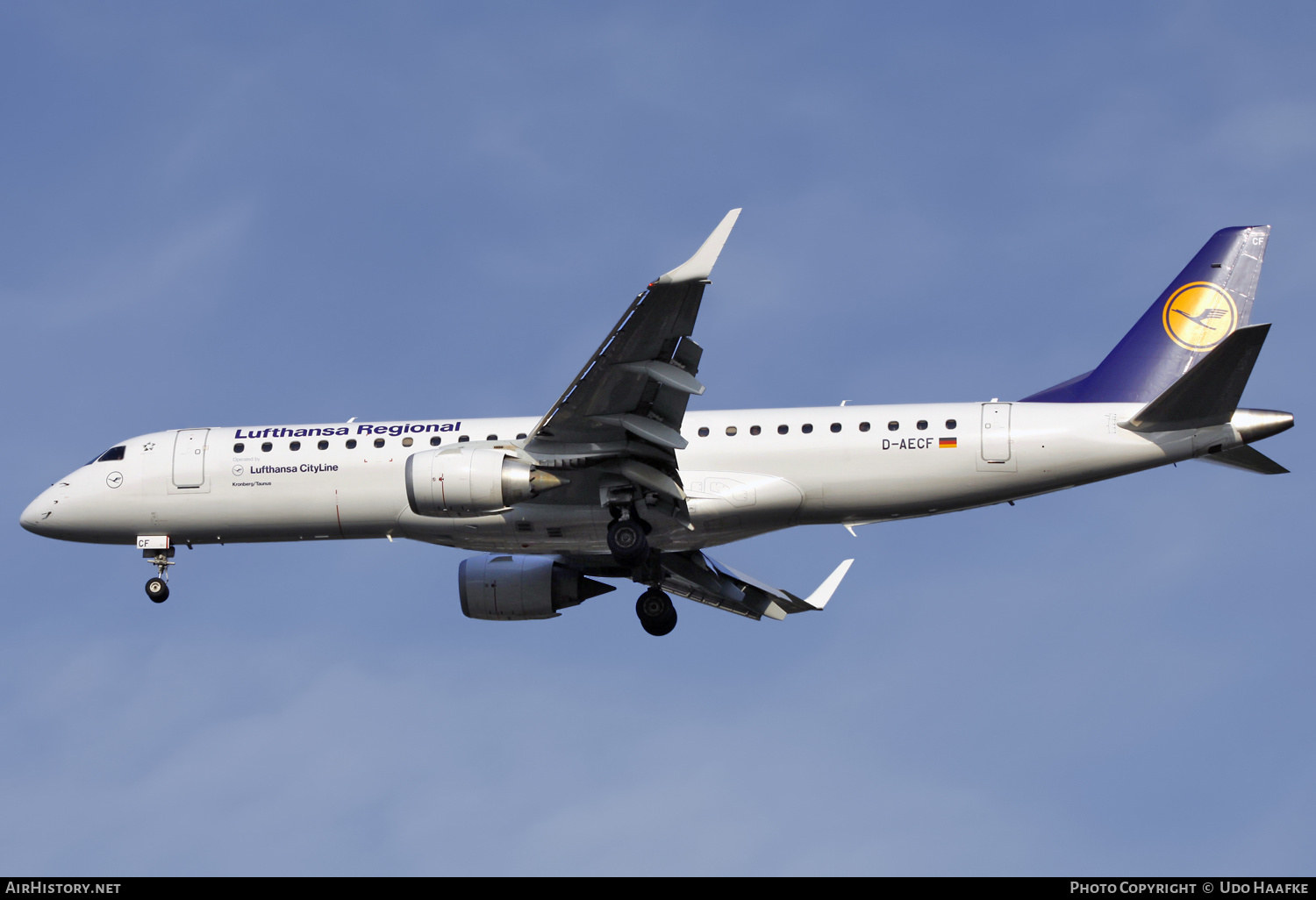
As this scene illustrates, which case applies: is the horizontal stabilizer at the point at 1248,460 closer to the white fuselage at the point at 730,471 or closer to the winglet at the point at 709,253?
the white fuselage at the point at 730,471

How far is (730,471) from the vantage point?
2870 centimetres

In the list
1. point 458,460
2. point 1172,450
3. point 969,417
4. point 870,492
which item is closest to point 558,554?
point 458,460

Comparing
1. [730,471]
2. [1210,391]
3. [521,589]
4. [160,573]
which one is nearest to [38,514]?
[160,573]

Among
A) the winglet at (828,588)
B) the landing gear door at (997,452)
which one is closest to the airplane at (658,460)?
the landing gear door at (997,452)

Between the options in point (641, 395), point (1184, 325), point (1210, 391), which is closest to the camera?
point (641, 395)

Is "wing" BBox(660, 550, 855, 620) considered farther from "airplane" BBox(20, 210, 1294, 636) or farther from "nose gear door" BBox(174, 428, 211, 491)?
"nose gear door" BBox(174, 428, 211, 491)

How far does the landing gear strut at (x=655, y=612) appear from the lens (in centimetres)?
3147

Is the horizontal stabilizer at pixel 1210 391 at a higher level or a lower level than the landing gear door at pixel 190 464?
lower

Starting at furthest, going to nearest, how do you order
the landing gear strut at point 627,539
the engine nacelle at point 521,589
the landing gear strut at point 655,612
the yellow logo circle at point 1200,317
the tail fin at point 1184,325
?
1. the engine nacelle at point 521,589
2. the landing gear strut at point 655,612
3. the yellow logo circle at point 1200,317
4. the tail fin at point 1184,325
5. the landing gear strut at point 627,539

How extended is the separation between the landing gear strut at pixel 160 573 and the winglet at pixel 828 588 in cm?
1373

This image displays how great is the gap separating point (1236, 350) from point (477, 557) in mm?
16083

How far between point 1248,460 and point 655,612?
11907mm

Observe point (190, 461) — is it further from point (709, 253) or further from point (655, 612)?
point (709, 253)
